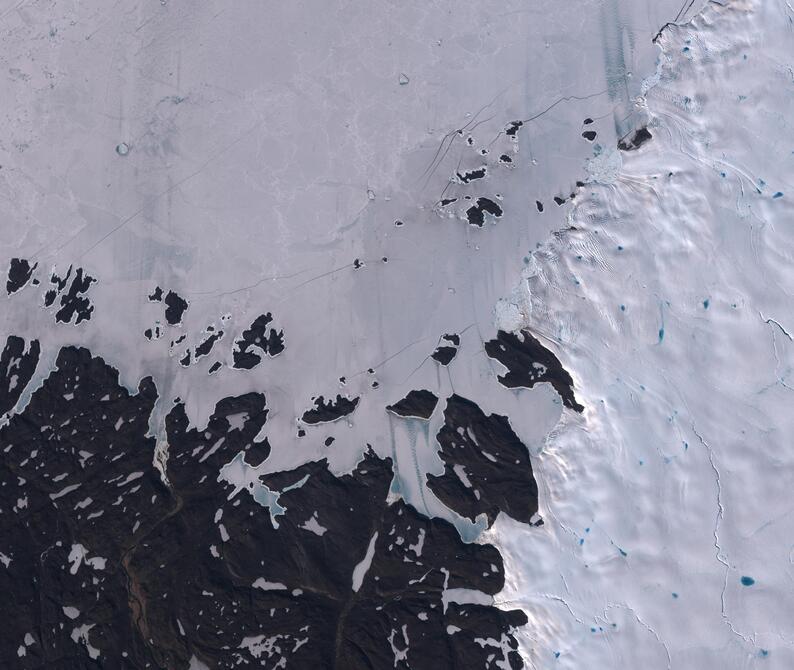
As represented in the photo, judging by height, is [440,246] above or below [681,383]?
above

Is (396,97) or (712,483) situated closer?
(712,483)

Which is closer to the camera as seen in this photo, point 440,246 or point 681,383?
point 681,383

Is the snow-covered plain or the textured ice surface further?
the textured ice surface

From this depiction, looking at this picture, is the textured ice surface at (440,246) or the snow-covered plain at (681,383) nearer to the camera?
the snow-covered plain at (681,383)

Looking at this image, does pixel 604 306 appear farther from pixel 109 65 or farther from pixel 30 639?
pixel 30 639

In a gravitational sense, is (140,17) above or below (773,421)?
above

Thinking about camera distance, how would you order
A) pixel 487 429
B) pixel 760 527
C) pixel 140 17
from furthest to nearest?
1. pixel 140 17
2. pixel 487 429
3. pixel 760 527

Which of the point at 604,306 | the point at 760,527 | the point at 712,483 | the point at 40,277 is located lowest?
the point at 760,527

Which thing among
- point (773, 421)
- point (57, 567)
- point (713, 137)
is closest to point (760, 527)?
point (773, 421)
